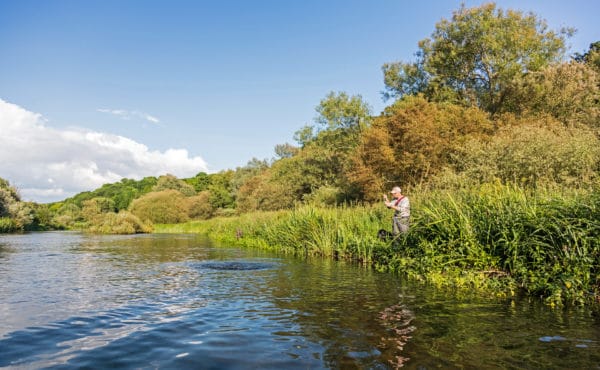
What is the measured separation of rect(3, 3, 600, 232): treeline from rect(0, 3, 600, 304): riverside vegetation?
12 centimetres

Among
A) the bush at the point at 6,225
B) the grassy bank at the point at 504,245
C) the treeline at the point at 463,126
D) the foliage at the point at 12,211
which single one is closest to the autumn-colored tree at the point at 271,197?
the treeline at the point at 463,126

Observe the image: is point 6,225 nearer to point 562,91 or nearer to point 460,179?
point 460,179

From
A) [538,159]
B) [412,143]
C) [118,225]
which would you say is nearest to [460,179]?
[538,159]

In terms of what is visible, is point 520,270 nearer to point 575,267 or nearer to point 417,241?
point 575,267

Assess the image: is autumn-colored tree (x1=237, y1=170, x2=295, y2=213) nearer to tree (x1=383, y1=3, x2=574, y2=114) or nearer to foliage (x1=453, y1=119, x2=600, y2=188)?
tree (x1=383, y1=3, x2=574, y2=114)

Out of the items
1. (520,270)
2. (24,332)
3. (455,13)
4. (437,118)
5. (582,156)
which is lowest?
(24,332)

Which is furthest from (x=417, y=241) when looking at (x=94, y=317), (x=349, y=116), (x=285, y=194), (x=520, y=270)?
(x=285, y=194)

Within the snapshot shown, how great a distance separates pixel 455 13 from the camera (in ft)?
139

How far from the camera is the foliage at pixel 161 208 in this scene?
70.2 meters

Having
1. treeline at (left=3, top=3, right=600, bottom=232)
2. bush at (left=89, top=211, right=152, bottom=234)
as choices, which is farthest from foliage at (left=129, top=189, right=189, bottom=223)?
bush at (left=89, top=211, right=152, bottom=234)

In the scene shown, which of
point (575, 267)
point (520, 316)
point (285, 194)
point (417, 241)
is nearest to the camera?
point (520, 316)

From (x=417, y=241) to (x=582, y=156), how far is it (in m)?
10.6

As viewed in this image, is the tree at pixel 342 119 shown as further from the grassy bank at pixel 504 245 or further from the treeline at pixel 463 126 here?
the grassy bank at pixel 504 245

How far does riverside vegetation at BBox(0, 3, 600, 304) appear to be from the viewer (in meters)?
9.44
